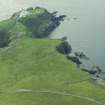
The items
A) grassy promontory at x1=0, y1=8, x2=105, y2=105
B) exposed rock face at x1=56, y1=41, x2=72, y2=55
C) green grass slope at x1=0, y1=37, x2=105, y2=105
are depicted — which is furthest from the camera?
exposed rock face at x1=56, y1=41, x2=72, y2=55

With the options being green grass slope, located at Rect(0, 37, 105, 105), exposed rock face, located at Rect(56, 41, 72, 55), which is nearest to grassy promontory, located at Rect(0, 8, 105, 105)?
green grass slope, located at Rect(0, 37, 105, 105)

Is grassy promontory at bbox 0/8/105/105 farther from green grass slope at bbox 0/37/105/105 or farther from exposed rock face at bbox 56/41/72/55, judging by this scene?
exposed rock face at bbox 56/41/72/55

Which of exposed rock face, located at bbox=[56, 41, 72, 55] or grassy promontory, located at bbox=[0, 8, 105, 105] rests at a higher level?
exposed rock face, located at bbox=[56, 41, 72, 55]

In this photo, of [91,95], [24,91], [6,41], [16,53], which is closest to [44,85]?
[24,91]

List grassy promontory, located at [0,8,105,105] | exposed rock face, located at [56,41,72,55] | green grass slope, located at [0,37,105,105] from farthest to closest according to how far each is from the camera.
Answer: exposed rock face, located at [56,41,72,55]
grassy promontory, located at [0,8,105,105]
green grass slope, located at [0,37,105,105]

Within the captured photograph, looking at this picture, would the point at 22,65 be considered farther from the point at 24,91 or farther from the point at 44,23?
the point at 44,23

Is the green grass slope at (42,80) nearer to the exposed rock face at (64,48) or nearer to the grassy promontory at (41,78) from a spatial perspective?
the grassy promontory at (41,78)

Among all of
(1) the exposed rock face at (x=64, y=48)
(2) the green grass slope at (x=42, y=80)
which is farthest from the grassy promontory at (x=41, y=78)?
(1) the exposed rock face at (x=64, y=48)

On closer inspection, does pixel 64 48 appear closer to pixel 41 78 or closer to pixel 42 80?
pixel 41 78
